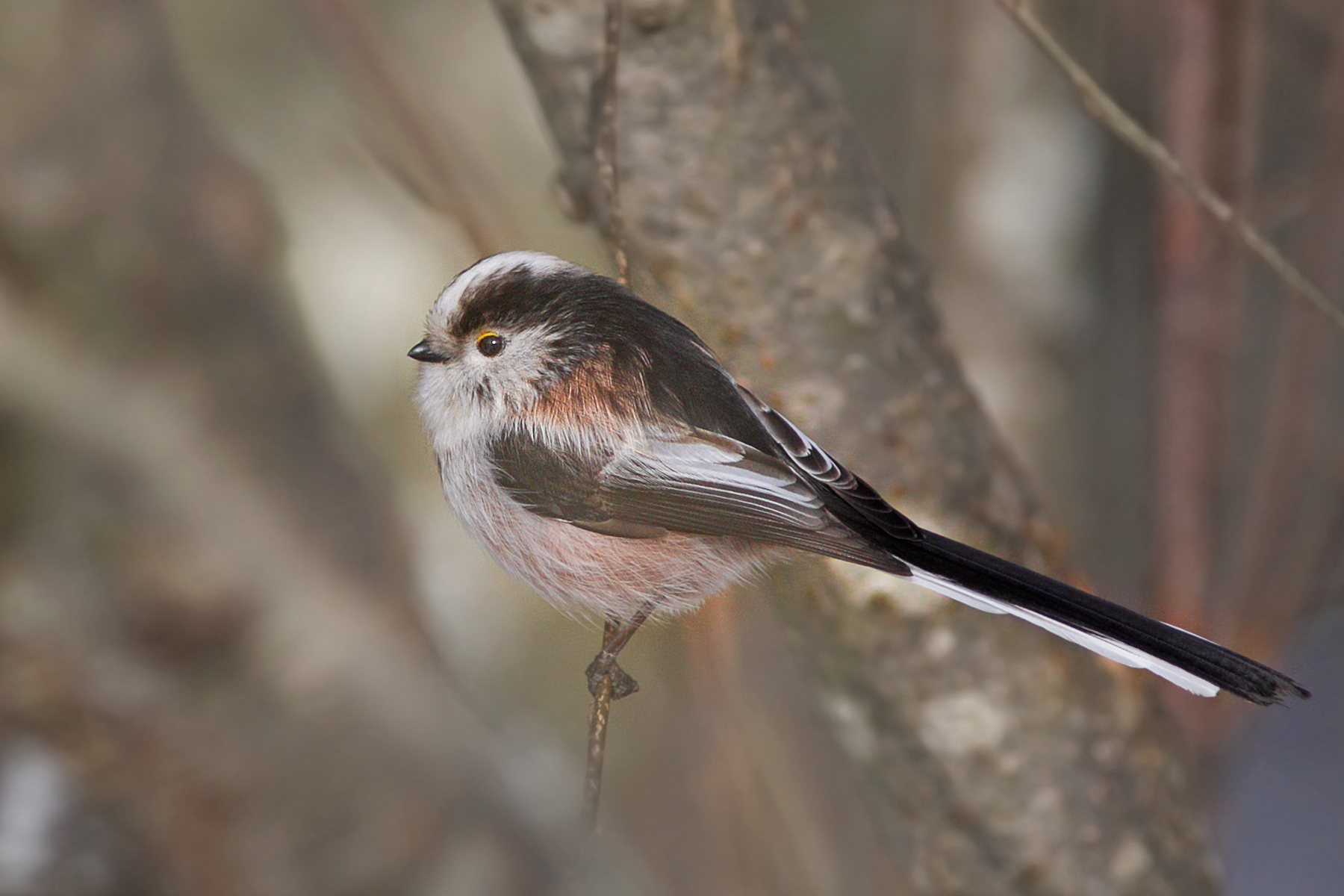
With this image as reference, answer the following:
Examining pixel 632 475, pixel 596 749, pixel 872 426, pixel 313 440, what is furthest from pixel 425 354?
pixel 313 440

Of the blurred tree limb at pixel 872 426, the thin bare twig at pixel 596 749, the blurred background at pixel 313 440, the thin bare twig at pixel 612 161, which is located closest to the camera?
the thin bare twig at pixel 596 749

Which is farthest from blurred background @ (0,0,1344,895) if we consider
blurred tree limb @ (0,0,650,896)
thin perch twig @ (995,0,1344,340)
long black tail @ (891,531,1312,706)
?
thin perch twig @ (995,0,1344,340)

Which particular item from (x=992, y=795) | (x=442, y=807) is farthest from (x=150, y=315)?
(x=992, y=795)

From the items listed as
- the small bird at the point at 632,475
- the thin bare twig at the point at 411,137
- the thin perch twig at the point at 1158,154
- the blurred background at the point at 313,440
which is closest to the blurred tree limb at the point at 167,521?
the blurred background at the point at 313,440

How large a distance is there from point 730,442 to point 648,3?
0.32 m

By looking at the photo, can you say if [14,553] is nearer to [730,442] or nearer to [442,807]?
[442,807]

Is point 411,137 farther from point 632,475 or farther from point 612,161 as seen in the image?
point 632,475

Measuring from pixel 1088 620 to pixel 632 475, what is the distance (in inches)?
10.5

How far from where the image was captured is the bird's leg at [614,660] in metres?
0.64

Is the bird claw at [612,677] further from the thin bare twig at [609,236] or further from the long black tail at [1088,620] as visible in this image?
the long black tail at [1088,620]

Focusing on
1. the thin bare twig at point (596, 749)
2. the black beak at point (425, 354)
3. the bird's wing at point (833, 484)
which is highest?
the bird's wing at point (833, 484)

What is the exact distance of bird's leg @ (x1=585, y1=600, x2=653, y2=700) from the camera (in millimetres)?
643

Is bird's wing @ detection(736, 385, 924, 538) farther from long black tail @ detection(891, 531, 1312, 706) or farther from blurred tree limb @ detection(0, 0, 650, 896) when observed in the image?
blurred tree limb @ detection(0, 0, 650, 896)

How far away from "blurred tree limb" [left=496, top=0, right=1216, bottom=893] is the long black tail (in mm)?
132
